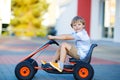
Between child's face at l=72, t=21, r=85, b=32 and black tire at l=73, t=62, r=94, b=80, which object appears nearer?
black tire at l=73, t=62, r=94, b=80

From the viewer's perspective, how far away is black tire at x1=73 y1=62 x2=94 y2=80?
6.29m

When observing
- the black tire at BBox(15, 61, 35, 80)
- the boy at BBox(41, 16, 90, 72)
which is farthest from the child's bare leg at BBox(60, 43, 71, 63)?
the black tire at BBox(15, 61, 35, 80)

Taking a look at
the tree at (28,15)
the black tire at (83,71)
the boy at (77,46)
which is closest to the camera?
the black tire at (83,71)

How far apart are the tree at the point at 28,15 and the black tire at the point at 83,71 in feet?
119

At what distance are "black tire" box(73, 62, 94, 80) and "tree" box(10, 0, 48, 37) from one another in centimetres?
3615

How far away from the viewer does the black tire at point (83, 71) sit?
629 cm

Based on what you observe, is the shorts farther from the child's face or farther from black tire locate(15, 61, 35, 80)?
black tire locate(15, 61, 35, 80)

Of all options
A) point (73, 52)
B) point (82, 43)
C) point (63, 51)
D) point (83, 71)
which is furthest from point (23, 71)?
point (82, 43)

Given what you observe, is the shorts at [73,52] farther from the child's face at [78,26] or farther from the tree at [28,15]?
the tree at [28,15]

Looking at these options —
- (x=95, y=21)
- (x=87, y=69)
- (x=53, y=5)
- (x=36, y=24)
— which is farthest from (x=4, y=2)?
(x=53, y=5)

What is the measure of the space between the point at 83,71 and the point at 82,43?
508 millimetres

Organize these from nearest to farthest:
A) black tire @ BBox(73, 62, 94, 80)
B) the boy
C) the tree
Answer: black tire @ BBox(73, 62, 94, 80)
the boy
the tree

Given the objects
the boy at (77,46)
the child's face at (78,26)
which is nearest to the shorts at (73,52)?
the boy at (77,46)

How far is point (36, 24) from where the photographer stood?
141 feet
